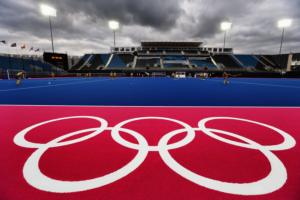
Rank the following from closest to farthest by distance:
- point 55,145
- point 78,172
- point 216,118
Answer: point 78,172
point 55,145
point 216,118

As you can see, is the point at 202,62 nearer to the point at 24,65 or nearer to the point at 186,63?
the point at 186,63

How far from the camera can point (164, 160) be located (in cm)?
234

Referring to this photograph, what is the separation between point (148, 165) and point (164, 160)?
0.88ft

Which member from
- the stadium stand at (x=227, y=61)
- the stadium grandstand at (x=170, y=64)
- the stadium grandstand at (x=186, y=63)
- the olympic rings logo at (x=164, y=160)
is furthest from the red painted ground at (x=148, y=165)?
the stadium stand at (x=227, y=61)

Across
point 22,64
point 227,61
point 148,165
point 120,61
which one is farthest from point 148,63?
point 148,165

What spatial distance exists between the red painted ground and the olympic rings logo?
0.04 ft

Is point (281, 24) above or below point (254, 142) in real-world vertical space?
above

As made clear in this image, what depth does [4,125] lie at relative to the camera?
3.94 m

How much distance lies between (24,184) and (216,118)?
432 centimetres

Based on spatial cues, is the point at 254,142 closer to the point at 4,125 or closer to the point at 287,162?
the point at 287,162

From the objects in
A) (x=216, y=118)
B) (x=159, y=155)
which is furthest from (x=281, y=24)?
(x=159, y=155)

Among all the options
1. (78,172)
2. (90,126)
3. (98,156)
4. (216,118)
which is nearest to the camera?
(78,172)

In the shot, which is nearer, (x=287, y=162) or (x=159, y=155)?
(x=287, y=162)

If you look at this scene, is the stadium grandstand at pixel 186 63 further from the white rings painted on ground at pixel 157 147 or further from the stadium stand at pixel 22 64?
the white rings painted on ground at pixel 157 147
